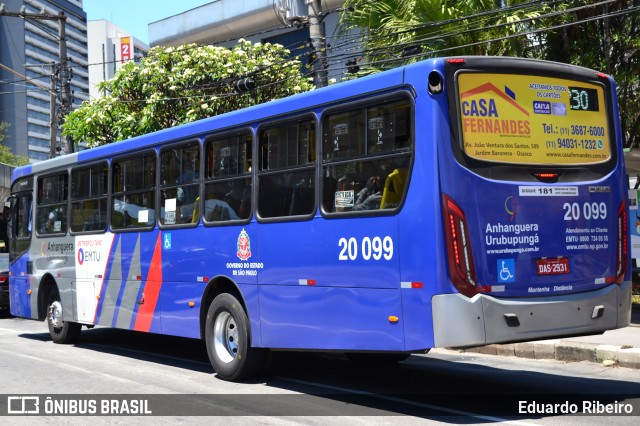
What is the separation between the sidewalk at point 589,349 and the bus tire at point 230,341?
161 inches

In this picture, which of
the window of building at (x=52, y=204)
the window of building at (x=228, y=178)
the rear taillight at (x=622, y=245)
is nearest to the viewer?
the rear taillight at (x=622, y=245)

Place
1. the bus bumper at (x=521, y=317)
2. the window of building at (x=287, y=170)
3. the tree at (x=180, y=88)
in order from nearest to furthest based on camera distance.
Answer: the bus bumper at (x=521, y=317) < the window of building at (x=287, y=170) < the tree at (x=180, y=88)

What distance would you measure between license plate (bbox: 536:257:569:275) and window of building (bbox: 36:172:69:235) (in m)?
9.27

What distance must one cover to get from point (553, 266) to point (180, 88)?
1849 centimetres

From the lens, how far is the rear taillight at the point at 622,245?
8766 mm

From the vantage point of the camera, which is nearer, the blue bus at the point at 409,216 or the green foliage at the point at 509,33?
the blue bus at the point at 409,216

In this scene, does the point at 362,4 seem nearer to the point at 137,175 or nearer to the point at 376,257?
the point at 137,175

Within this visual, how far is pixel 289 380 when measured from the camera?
10602mm

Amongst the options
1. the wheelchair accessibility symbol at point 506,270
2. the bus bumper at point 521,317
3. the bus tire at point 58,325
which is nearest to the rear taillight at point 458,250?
the bus bumper at point 521,317

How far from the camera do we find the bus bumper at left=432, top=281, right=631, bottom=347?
24.9 ft

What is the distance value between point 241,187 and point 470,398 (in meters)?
3.68

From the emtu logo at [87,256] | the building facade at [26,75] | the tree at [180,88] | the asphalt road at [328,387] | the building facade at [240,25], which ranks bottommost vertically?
the asphalt road at [328,387]

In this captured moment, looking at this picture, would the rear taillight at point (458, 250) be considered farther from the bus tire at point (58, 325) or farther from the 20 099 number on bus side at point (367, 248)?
the bus tire at point (58, 325)

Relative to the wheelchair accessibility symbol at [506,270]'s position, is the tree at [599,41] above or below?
above
